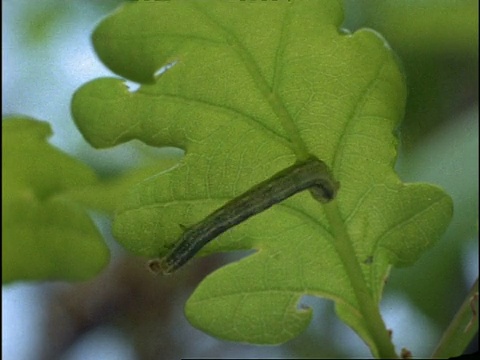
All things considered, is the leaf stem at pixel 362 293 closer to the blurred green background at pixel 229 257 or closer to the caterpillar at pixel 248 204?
the caterpillar at pixel 248 204

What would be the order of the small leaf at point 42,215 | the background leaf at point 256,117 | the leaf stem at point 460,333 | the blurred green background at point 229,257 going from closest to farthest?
the background leaf at point 256,117, the leaf stem at point 460,333, the small leaf at point 42,215, the blurred green background at point 229,257

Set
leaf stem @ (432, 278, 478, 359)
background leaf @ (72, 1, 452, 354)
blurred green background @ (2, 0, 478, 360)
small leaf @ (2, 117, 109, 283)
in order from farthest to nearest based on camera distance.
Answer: blurred green background @ (2, 0, 478, 360) → small leaf @ (2, 117, 109, 283) → leaf stem @ (432, 278, 478, 359) → background leaf @ (72, 1, 452, 354)

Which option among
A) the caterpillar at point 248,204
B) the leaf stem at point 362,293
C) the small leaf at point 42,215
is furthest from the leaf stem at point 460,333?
the small leaf at point 42,215

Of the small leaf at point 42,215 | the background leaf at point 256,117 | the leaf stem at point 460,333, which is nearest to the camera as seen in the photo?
the background leaf at point 256,117

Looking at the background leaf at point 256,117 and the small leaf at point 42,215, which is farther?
the small leaf at point 42,215

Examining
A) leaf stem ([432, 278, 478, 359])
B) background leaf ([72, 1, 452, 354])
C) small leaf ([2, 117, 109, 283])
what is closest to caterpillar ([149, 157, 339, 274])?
background leaf ([72, 1, 452, 354])

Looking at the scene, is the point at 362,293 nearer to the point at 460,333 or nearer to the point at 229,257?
the point at 460,333

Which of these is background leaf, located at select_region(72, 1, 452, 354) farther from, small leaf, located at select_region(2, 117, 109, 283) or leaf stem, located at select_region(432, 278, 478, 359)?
small leaf, located at select_region(2, 117, 109, 283)
